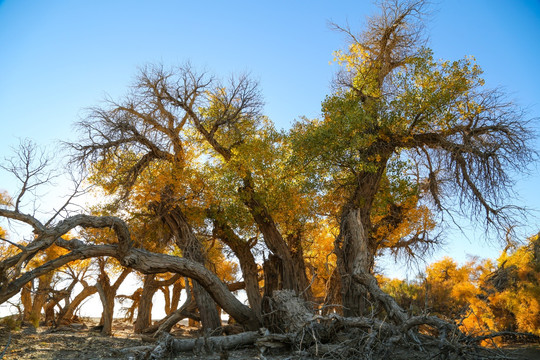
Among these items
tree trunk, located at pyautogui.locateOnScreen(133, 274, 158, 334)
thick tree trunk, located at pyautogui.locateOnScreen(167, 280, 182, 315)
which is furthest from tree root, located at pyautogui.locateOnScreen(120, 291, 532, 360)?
thick tree trunk, located at pyautogui.locateOnScreen(167, 280, 182, 315)

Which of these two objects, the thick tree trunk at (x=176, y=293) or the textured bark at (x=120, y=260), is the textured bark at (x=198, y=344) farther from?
the thick tree trunk at (x=176, y=293)

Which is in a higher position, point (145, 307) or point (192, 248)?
point (192, 248)

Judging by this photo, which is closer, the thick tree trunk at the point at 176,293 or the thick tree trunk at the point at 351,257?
the thick tree trunk at the point at 351,257

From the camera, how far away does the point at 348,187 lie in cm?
1160

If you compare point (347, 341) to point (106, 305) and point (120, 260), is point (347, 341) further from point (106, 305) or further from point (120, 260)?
point (106, 305)

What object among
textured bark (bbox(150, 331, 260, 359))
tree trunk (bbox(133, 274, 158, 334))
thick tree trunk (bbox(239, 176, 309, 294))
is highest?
thick tree trunk (bbox(239, 176, 309, 294))

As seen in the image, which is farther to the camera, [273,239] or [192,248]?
[273,239]

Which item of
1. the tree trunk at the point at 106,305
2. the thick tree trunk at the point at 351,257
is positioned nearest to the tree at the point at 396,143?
the thick tree trunk at the point at 351,257

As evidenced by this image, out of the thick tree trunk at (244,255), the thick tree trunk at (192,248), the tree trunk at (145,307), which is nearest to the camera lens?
the thick tree trunk at (192,248)

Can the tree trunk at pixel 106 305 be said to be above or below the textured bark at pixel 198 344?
above

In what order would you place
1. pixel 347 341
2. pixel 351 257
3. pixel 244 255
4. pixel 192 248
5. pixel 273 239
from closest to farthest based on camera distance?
pixel 347 341
pixel 351 257
pixel 192 248
pixel 273 239
pixel 244 255

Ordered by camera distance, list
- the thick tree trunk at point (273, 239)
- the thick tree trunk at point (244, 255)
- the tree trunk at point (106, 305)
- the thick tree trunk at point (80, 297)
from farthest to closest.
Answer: the thick tree trunk at point (80, 297), the tree trunk at point (106, 305), the thick tree trunk at point (244, 255), the thick tree trunk at point (273, 239)

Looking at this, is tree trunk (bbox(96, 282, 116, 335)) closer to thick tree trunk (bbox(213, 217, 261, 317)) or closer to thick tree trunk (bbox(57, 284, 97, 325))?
thick tree trunk (bbox(57, 284, 97, 325))

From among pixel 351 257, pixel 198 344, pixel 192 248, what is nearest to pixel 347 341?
pixel 198 344
